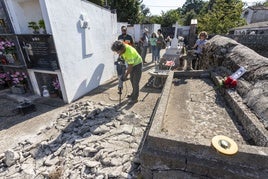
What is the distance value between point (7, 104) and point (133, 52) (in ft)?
15.2

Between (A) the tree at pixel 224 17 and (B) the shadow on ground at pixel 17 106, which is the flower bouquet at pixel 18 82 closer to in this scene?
(B) the shadow on ground at pixel 17 106

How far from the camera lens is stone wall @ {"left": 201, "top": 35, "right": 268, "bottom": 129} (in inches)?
96.2

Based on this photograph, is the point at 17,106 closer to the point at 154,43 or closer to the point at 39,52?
the point at 39,52

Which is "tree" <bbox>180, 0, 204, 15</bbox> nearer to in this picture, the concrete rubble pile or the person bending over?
the person bending over

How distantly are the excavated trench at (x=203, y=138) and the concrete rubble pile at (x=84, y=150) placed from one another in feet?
2.50

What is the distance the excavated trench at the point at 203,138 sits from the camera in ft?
5.56

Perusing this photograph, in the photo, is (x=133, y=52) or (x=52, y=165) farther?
(x=133, y=52)

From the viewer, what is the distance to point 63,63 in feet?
15.9

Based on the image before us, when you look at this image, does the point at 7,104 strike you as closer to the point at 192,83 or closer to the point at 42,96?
the point at 42,96

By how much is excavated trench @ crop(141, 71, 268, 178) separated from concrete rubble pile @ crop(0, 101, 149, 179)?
30.0 inches

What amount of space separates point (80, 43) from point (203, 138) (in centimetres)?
487

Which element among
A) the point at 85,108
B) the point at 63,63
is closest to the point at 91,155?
the point at 85,108

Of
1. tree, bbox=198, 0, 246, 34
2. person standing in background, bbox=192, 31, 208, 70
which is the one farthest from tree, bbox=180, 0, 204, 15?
person standing in background, bbox=192, 31, 208, 70

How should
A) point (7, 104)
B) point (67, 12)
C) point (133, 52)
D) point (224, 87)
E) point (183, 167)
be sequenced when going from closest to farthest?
point (183, 167), point (224, 87), point (133, 52), point (67, 12), point (7, 104)
